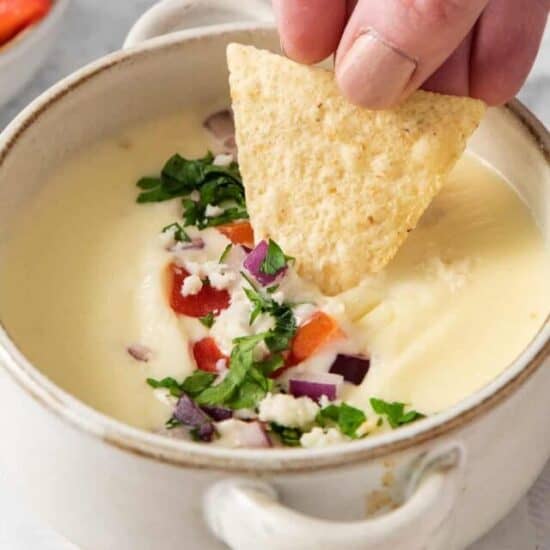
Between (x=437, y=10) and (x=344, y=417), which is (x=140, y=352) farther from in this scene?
(x=437, y=10)

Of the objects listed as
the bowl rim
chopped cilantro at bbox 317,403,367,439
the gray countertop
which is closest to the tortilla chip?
chopped cilantro at bbox 317,403,367,439

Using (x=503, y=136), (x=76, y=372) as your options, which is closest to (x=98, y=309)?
(x=76, y=372)

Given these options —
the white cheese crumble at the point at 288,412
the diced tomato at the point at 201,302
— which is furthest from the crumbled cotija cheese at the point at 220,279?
the white cheese crumble at the point at 288,412

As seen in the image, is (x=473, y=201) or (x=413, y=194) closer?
(x=413, y=194)

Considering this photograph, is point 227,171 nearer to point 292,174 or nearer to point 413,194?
point 292,174

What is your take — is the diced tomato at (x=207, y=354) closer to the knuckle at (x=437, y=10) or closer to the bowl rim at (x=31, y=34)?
the knuckle at (x=437, y=10)

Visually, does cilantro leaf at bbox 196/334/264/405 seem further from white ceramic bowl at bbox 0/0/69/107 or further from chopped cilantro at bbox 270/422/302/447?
white ceramic bowl at bbox 0/0/69/107

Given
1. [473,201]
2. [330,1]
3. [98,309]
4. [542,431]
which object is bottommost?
[542,431]

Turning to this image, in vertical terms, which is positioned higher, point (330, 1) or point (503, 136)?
point (330, 1)
